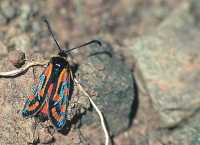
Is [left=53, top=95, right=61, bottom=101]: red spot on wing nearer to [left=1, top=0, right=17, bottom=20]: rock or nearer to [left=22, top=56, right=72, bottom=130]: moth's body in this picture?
[left=22, top=56, right=72, bottom=130]: moth's body

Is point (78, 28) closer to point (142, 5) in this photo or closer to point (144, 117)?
point (142, 5)

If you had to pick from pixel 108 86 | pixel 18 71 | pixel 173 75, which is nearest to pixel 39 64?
pixel 18 71

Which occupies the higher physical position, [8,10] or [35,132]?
[8,10]

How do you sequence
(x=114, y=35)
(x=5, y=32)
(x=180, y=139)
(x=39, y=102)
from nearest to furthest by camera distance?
(x=39, y=102)
(x=180, y=139)
(x=5, y=32)
(x=114, y=35)

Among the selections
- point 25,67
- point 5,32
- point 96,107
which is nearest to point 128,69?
point 96,107

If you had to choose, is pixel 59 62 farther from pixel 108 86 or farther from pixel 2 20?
pixel 2 20
